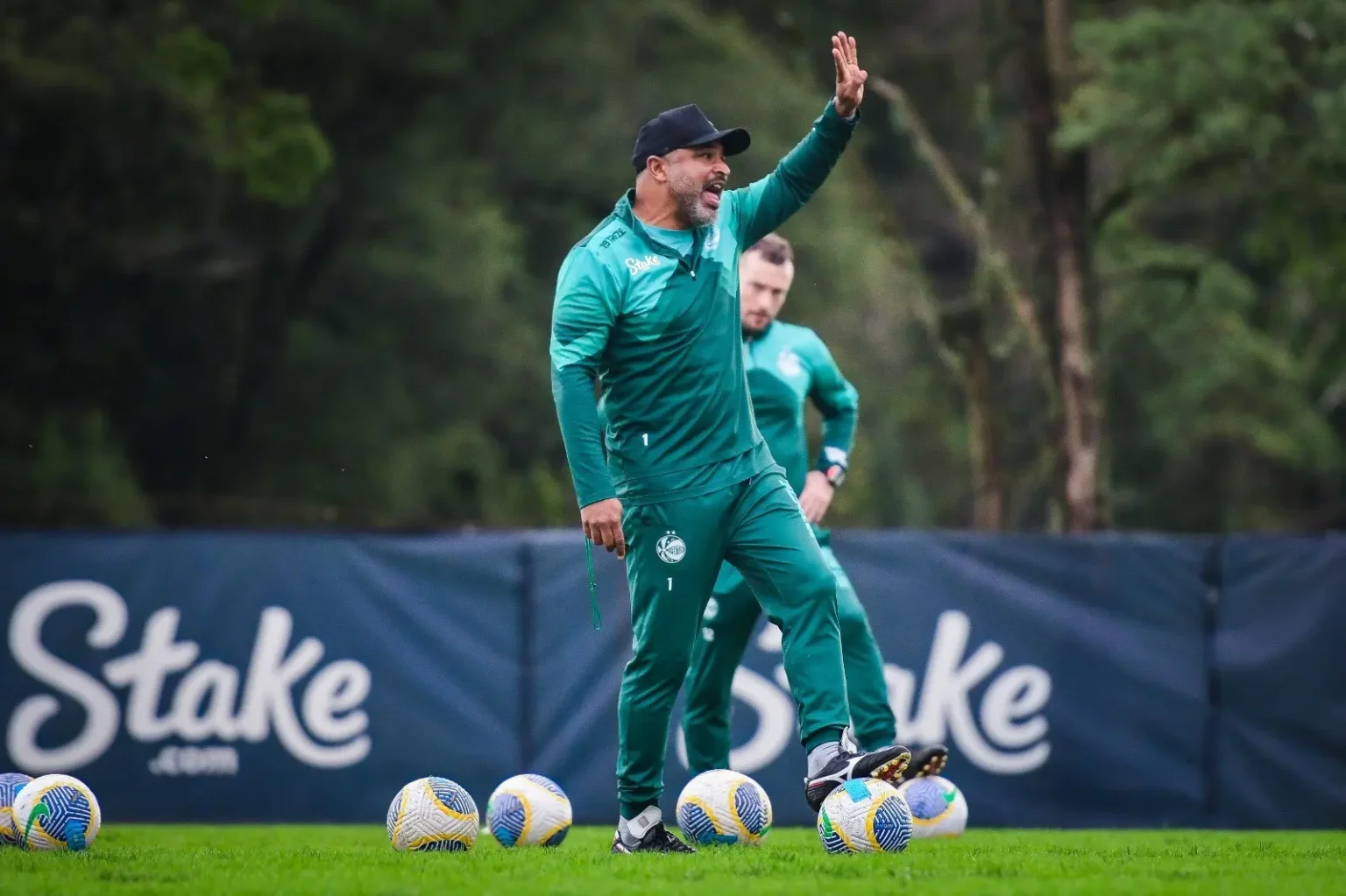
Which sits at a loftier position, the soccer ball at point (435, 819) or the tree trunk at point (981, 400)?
the tree trunk at point (981, 400)

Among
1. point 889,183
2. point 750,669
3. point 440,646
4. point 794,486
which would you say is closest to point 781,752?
point 750,669

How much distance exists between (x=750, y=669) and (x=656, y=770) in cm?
467

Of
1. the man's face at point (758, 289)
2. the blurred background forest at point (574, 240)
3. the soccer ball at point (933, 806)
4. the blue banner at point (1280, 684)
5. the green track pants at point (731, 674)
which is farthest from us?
the blurred background forest at point (574, 240)


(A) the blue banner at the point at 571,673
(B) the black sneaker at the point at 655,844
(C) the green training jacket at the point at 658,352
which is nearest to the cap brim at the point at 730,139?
(C) the green training jacket at the point at 658,352

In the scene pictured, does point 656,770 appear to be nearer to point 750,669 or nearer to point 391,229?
point 750,669

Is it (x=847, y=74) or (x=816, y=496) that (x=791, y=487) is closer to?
(x=816, y=496)

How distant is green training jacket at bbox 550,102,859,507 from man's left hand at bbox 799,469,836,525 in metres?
1.63

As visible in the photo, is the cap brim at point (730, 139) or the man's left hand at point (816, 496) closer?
the cap brim at point (730, 139)

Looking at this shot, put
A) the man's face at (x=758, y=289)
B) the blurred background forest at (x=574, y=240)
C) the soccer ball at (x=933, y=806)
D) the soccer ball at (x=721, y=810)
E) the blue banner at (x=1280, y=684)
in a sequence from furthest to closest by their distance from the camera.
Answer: the blurred background forest at (x=574, y=240) < the blue banner at (x=1280, y=684) < the man's face at (x=758, y=289) < the soccer ball at (x=933, y=806) < the soccer ball at (x=721, y=810)

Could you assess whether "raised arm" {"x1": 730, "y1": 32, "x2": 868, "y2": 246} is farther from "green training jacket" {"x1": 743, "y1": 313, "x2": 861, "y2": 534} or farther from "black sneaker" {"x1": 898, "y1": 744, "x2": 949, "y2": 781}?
"black sneaker" {"x1": 898, "y1": 744, "x2": 949, "y2": 781}

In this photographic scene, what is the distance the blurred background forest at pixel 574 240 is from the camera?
1675 centimetres

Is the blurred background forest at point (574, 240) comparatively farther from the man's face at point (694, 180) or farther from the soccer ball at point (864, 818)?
the soccer ball at point (864, 818)

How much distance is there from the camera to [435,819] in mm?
7410

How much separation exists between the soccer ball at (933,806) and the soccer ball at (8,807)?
12.5 feet
